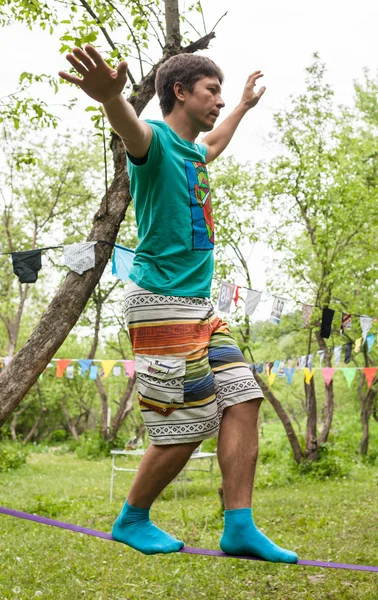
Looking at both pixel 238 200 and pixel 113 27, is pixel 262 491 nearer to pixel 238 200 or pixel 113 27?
pixel 238 200

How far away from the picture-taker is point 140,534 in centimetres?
258

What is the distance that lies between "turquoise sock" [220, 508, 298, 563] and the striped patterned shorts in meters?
0.34

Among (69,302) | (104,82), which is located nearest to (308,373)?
(69,302)

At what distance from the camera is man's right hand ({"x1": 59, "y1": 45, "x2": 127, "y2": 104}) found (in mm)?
2107

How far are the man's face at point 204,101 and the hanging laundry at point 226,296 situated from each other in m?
7.35

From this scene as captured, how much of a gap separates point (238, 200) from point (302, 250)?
6.07 ft

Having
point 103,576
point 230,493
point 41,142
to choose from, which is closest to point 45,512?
point 103,576

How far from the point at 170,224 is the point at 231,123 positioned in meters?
0.93

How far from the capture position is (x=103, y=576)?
609 centimetres

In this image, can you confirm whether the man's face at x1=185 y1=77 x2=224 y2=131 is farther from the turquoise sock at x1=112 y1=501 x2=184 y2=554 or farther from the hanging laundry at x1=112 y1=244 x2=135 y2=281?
the hanging laundry at x1=112 y1=244 x2=135 y2=281

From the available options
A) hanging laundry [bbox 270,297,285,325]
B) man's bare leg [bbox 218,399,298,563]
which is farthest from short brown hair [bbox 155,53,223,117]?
hanging laundry [bbox 270,297,285,325]

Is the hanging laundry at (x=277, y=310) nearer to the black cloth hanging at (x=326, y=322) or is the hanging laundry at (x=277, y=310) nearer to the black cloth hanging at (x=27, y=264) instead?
the black cloth hanging at (x=326, y=322)

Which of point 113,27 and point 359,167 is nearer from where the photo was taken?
point 113,27

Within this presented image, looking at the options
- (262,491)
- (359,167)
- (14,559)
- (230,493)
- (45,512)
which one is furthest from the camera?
(359,167)
